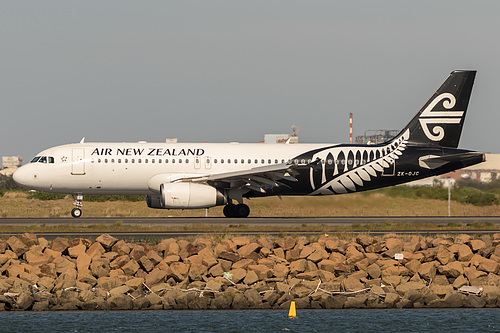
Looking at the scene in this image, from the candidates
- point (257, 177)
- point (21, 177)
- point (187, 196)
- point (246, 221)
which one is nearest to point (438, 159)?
point (257, 177)

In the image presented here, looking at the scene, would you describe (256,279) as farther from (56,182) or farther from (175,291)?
(56,182)

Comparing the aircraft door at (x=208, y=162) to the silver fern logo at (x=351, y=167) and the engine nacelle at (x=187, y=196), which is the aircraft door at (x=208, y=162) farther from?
the silver fern logo at (x=351, y=167)

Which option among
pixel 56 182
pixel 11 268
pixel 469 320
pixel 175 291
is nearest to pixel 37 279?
pixel 11 268

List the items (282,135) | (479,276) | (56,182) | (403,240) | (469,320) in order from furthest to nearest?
(282,135) < (56,182) < (403,240) < (479,276) < (469,320)

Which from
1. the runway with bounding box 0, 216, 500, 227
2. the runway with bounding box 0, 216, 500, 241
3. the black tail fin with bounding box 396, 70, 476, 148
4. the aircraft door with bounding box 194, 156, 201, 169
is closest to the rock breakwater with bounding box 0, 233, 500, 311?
the runway with bounding box 0, 216, 500, 241

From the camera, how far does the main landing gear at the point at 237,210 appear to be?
149ft

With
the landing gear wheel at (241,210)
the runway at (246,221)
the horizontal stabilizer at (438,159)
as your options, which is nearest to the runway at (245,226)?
the runway at (246,221)

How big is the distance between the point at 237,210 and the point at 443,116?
13272 millimetres

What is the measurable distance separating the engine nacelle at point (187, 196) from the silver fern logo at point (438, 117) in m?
13.0

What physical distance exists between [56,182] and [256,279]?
2290 cm

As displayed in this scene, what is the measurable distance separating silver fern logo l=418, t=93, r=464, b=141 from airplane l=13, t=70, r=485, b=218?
6 cm

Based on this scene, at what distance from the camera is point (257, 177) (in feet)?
144

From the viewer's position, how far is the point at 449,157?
152 feet

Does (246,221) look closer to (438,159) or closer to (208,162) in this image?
(208,162)
